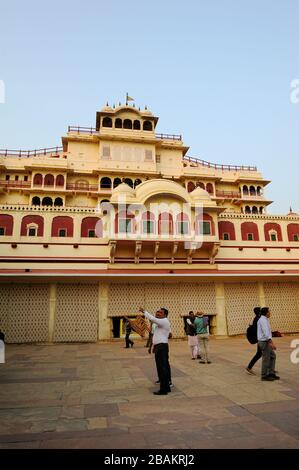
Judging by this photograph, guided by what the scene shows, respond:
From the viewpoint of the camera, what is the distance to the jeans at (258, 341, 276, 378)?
8062 mm

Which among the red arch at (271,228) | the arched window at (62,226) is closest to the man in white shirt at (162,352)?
the arched window at (62,226)

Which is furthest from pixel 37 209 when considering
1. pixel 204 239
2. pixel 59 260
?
pixel 204 239

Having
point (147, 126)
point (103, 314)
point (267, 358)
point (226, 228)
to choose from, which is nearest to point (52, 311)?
point (103, 314)

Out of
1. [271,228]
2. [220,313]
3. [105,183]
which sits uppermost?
[105,183]

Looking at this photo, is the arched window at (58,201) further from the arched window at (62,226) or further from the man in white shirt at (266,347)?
the man in white shirt at (266,347)

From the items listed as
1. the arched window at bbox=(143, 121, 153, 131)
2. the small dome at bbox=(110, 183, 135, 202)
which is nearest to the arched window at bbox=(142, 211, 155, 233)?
the small dome at bbox=(110, 183, 135, 202)

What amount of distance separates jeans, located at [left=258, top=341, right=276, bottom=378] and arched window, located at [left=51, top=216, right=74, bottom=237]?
15.4 metres

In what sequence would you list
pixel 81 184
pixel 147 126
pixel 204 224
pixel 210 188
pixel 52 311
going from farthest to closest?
pixel 147 126
pixel 210 188
pixel 81 184
pixel 204 224
pixel 52 311

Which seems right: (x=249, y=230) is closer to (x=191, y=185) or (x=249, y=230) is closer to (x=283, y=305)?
(x=283, y=305)

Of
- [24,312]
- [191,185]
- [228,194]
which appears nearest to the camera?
[24,312]

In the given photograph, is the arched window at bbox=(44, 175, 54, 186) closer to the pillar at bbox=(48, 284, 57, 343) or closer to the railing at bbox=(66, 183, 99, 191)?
the railing at bbox=(66, 183, 99, 191)

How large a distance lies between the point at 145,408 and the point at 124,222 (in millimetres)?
14922

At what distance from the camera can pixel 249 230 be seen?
2341cm

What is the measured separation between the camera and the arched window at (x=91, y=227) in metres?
21.2
